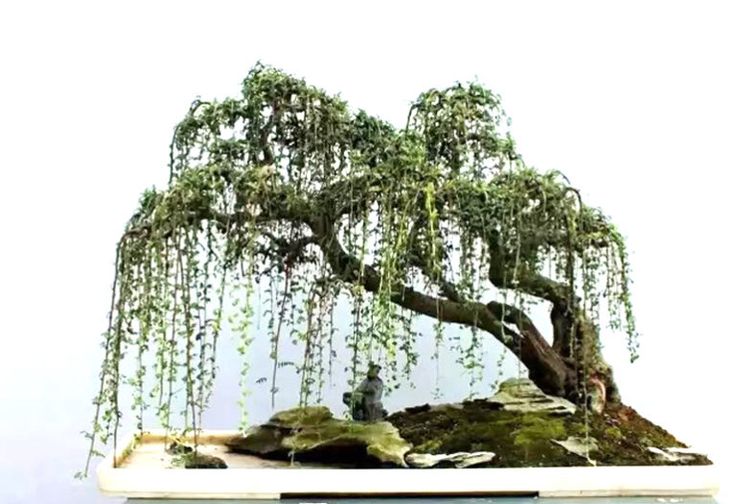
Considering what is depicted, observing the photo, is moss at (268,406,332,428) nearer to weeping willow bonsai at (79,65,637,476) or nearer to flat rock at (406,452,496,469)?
weeping willow bonsai at (79,65,637,476)

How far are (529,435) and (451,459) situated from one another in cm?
23

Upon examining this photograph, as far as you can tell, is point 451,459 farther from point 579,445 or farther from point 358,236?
point 358,236

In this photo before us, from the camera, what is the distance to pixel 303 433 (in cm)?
237

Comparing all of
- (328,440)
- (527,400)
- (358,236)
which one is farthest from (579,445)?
(358,236)

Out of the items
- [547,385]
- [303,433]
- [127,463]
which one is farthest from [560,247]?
[127,463]

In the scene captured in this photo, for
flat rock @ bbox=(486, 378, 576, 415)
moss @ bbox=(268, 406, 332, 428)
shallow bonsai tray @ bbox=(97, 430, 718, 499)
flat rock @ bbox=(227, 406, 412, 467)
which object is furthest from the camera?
flat rock @ bbox=(486, 378, 576, 415)

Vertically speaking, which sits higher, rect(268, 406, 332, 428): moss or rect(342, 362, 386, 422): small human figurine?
rect(342, 362, 386, 422): small human figurine

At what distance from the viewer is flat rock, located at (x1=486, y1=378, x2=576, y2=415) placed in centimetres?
254

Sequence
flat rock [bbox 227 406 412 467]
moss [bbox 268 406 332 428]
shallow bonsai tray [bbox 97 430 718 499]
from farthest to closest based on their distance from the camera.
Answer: moss [bbox 268 406 332 428], flat rock [bbox 227 406 412 467], shallow bonsai tray [bbox 97 430 718 499]

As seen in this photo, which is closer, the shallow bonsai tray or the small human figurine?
the shallow bonsai tray

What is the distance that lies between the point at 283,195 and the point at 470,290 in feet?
1.75

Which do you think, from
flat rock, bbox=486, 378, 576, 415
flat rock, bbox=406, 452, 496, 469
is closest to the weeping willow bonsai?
flat rock, bbox=486, 378, 576, 415

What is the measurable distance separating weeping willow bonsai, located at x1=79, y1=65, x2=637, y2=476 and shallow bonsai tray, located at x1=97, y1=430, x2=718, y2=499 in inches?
5.2

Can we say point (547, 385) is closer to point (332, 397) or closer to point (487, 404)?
point (487, 404)
